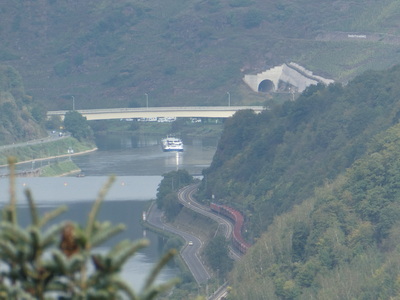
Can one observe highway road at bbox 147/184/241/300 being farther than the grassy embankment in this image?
No

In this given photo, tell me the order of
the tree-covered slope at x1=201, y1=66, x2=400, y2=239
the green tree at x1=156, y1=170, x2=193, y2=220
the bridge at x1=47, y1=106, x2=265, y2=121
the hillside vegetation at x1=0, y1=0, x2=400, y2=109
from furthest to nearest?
the hillside vegetation at x1=0, y1=0, x2=400, y2=109
the bridge at x1=47, y1=106, x2=265, y2=121
the green tree at x1=156, y1=170, x2=193, y2=220
the tree-covered slope at x1=201, y1=66, x2=400, y2=239

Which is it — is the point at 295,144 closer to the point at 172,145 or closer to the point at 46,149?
the point at 172,145

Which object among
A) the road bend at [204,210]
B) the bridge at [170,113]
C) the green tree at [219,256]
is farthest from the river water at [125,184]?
the bridge at [170,113]

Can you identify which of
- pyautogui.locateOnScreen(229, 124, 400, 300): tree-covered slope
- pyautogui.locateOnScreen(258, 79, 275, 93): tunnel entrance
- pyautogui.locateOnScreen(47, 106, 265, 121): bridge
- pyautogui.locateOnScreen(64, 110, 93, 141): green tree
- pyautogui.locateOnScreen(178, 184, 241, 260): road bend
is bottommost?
pyautogui.locateOnScreen(178, 184, 241, 260): road bend

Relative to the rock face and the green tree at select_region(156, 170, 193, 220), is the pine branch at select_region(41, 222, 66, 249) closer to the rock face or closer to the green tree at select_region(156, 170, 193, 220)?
the green tree at select_region(156, 170, 193, 220)

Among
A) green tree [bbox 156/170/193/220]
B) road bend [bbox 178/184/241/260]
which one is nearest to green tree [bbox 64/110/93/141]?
green tree [bbox 156/170/193/220]

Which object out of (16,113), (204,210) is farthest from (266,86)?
(204,210)

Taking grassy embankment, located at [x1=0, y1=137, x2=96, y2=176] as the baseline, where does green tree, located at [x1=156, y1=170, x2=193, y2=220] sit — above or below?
below

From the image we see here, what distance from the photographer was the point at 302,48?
368ft

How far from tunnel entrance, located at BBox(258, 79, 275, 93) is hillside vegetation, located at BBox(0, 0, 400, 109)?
1202 millimetres

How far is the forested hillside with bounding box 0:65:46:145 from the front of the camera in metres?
86.2

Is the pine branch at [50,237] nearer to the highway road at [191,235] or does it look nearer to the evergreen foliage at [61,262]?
the evergreen foliage at [61,262]

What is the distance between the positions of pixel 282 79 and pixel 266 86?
1.96 m

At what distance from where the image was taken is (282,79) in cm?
10744
